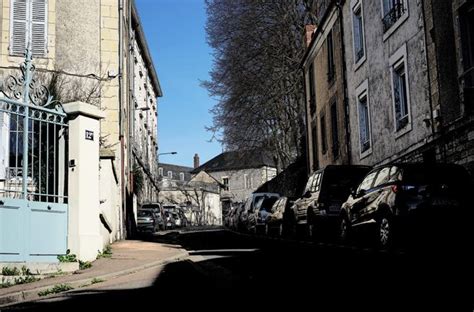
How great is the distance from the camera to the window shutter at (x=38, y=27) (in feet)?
67.9

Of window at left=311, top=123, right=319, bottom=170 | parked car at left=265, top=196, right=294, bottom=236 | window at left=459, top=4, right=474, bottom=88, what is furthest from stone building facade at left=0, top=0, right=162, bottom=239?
window at left=459, top=4, right=474, bottom=88

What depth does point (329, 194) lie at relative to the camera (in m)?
15.4

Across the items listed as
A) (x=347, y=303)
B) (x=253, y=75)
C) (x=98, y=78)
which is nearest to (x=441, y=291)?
(x=347, y=303)

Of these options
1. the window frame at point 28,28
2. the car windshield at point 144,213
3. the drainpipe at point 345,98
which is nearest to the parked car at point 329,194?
the drainpipe at point 345,98

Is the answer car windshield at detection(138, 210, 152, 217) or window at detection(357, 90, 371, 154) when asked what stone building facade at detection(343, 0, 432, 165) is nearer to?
window at detection(357, 90, 371, 154)

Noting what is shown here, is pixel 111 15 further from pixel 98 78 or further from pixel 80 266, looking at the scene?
pixel 80 266

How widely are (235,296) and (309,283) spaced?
3.33ft

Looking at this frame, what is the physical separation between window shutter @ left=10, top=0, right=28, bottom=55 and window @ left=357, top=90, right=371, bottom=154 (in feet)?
39.9

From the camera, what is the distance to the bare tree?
36.4 m

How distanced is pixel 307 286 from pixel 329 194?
8.60 meters

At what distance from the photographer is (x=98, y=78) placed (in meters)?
21.1

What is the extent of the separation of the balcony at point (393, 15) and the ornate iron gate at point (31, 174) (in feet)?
34.0

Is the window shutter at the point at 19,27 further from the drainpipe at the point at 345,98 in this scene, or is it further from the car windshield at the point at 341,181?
the car windshield at the point at 341,181

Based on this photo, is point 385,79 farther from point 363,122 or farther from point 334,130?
point 334,130
